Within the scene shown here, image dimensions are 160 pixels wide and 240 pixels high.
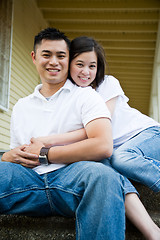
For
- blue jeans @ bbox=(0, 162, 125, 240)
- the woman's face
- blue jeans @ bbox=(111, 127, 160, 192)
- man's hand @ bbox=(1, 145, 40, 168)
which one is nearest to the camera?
blue jeans @ bbox=(0, 162, 125, 240)

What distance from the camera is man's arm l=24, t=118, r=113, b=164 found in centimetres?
159

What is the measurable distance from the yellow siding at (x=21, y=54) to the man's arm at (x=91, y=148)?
3945 millimetres

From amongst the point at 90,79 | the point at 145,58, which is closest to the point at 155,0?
the point at 145,58

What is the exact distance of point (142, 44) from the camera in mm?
8547

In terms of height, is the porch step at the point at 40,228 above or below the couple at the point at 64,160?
below

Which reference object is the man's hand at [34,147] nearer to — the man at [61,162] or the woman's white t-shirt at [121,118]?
the man at [61,162]

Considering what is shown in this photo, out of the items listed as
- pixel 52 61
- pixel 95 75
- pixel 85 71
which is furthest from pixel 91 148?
pixel 95 75

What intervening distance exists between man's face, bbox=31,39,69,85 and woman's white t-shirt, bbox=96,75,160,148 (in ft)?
1.26

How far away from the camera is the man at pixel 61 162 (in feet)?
4.38

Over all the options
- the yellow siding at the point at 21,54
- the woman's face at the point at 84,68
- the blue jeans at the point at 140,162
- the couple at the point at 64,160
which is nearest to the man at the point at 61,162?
the couple at the point at 64,160

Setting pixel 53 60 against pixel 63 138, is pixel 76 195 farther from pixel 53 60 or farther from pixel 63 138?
pixel 53 60

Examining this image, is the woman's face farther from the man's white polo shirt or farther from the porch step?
the porch step

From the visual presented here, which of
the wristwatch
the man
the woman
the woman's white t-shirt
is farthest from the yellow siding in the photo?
the wristwatch

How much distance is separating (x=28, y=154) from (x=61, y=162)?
0.62ft
